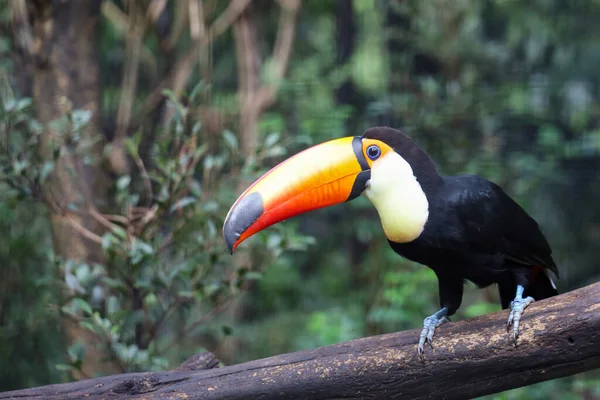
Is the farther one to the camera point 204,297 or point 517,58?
point 517,58

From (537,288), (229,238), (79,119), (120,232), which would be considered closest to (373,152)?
(229,238)

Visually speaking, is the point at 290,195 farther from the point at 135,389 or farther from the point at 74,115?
the point at 74,115

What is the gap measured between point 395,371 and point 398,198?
44cm

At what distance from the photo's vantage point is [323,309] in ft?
16.6

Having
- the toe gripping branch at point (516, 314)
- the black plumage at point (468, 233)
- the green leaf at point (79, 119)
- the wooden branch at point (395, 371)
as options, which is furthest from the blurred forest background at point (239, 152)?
the toe gripping branch at point (516, 314)

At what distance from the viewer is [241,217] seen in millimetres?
1829

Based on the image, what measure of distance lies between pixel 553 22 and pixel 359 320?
8.50ft

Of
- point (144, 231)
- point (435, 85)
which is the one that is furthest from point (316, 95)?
point (144, 231)

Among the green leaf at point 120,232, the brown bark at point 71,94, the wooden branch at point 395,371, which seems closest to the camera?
the wooden branch at point 395,371

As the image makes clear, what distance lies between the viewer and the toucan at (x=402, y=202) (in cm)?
186

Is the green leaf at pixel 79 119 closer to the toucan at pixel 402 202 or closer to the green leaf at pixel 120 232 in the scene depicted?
the green leaf at pixel 120 232

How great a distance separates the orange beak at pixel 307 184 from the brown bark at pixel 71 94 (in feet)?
3.89

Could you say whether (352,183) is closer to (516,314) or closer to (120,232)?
(516,314)

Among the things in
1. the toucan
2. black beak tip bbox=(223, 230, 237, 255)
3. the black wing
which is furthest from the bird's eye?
black beak tip bbox=(223, 230, 237, 255)
